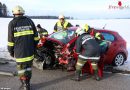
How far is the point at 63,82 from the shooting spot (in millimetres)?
8578

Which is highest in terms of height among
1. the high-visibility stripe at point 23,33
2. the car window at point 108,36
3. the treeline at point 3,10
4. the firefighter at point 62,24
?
the high-visibility stripe at point 23,33

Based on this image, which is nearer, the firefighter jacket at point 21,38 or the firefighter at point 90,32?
the firefighter jacket at point 21,38

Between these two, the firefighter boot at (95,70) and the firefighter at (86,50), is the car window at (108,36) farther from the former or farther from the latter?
the firefighter boot at (95,70)

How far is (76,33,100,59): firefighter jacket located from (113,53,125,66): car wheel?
204cm

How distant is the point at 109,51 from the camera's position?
10.5 meters

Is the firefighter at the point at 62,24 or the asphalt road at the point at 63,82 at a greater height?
the firefighter at the point at 62,24

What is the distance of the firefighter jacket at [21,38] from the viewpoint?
723 centimetres

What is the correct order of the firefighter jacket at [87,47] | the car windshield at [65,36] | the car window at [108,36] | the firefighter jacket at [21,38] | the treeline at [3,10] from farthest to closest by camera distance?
the treeline at [3,10]
the car window at [108,36]
the car windshield at [65,36]
the firefighter jacket at [87,47]
the firefighter jacket at [21,38]

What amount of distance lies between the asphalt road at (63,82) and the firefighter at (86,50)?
0.34 meters

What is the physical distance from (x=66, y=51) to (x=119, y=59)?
2.25 meters

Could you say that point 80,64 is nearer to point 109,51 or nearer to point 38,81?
point 38,81

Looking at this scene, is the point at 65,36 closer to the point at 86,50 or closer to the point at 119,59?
the point at 86,50

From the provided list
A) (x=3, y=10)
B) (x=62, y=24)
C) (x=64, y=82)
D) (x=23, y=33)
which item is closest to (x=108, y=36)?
(x=62, y=24)

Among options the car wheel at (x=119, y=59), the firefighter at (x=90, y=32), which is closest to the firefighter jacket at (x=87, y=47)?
the firefighter at (x=90, y=32)
